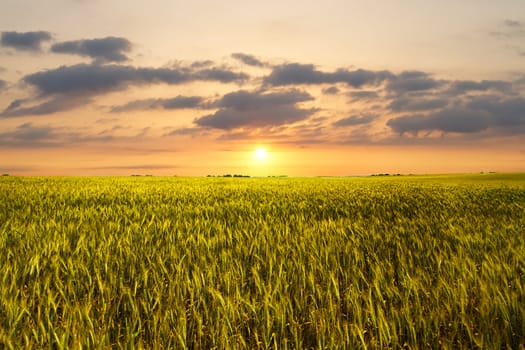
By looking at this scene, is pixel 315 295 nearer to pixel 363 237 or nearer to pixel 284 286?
pixel 284 286

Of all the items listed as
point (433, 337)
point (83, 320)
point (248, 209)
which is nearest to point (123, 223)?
point (248, 209)

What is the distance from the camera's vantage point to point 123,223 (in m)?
6.58

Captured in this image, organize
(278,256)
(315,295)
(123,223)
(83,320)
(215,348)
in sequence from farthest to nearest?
1. (123,223)
2. (278,256)
3. (315,295)
4. (83,320)
5. (215,348)

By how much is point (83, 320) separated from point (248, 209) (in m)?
5.84

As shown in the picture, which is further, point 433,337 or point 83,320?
point 83,320

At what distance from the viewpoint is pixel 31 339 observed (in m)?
2.25

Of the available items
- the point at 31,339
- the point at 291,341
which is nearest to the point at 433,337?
the point at 291,341

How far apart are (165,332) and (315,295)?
121cm

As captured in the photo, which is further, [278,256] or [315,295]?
[278,256]

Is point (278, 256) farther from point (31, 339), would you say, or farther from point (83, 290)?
point (31, 339)

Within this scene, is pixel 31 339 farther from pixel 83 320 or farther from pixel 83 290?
pixel 83 290

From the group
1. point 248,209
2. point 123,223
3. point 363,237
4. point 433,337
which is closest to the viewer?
point 433,337

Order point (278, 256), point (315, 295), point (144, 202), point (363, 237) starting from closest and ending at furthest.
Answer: point (315, 295)
point (278, 256)
point (363, 237)
point (144, 202)

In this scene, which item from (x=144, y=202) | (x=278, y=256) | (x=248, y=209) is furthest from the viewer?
(x=144, y=202)
